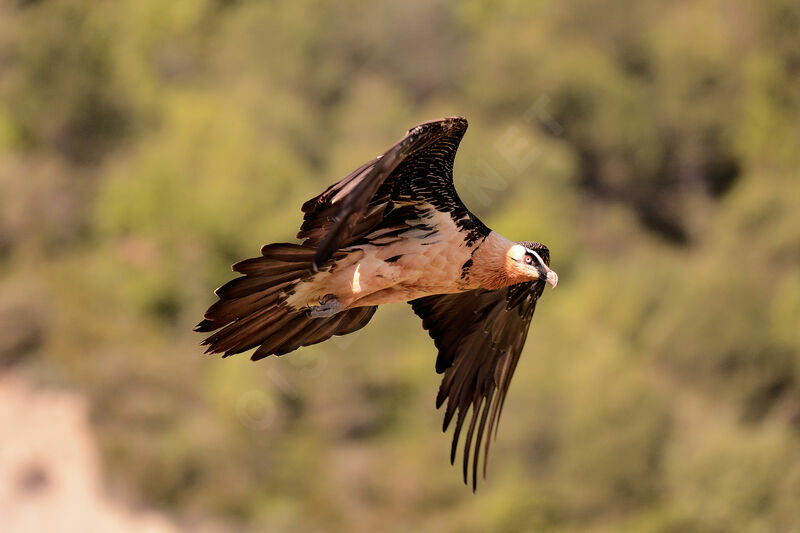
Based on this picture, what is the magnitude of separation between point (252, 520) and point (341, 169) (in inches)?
618

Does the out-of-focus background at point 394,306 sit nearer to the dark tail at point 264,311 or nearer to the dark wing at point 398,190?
the dark tail at point 264,311

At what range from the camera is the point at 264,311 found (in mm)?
9484

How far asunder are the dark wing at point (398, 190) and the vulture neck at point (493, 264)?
13 cm

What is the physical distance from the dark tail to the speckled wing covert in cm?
126

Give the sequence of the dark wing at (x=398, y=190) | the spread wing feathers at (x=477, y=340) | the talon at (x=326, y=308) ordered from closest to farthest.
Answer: the dark wing at (x=398, y=190)
the talon at (x=326, y=308)
the spread wing feathers at (x=477, y=340)

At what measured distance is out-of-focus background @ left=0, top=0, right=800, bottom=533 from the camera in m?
39.0

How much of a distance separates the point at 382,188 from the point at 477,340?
1.91 meters

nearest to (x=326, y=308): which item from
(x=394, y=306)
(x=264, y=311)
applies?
(x=264, y=311)

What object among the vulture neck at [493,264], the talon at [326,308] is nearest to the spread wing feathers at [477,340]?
the vulture neck at [493,264]

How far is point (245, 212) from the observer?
47.8 meters

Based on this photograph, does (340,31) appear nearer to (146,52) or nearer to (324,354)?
(146,52)

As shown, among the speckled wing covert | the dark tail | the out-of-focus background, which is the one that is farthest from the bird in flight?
the out-of-focus background

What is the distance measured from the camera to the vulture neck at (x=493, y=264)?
970cm

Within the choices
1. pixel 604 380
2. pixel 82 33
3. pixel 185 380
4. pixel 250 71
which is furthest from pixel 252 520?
pixel 250 71
